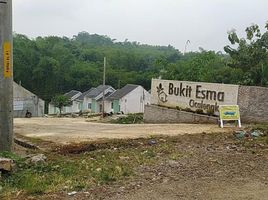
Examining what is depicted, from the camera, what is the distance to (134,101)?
62.0m

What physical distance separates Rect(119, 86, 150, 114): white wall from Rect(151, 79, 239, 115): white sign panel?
1528 inches

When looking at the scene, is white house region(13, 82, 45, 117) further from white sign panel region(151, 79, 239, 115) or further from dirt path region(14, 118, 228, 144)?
dirt path region(14, 118, 228, 144)

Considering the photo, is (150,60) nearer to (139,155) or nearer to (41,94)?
(41,94)

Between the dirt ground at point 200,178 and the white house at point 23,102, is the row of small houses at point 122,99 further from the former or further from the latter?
the dirt ground at point 200,178

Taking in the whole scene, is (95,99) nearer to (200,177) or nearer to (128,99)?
(128,99)

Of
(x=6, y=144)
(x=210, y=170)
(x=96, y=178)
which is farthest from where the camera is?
(x=6, y=144)

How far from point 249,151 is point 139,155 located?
91.9 inches

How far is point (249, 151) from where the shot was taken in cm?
903

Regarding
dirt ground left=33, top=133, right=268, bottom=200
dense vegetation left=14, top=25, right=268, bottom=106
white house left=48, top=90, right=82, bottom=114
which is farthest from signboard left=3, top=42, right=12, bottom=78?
white house left=48, top=90, right=82, bottom=114

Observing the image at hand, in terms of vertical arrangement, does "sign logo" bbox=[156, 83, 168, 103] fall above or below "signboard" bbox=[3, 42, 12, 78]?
below

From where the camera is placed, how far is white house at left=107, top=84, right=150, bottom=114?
60.7m

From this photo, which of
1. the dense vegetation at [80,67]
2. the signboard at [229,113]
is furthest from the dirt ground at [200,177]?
the dense vegetation at [80,67]

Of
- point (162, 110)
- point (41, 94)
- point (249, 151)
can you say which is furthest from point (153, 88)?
point (41, 94)

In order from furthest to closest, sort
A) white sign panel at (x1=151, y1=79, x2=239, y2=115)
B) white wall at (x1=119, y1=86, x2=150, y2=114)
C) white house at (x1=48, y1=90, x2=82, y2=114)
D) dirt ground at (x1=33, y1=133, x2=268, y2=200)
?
white house at (x1=48, y1=90, x2=82, y2=114)
white wall at (x1=119, y1=86, x2=150, y2=114)
white sign panel at (x1=151, y1=79, x2=239, y2=115)
dirt ground at (x1=33, y1=133, x2=268, y2=200)
